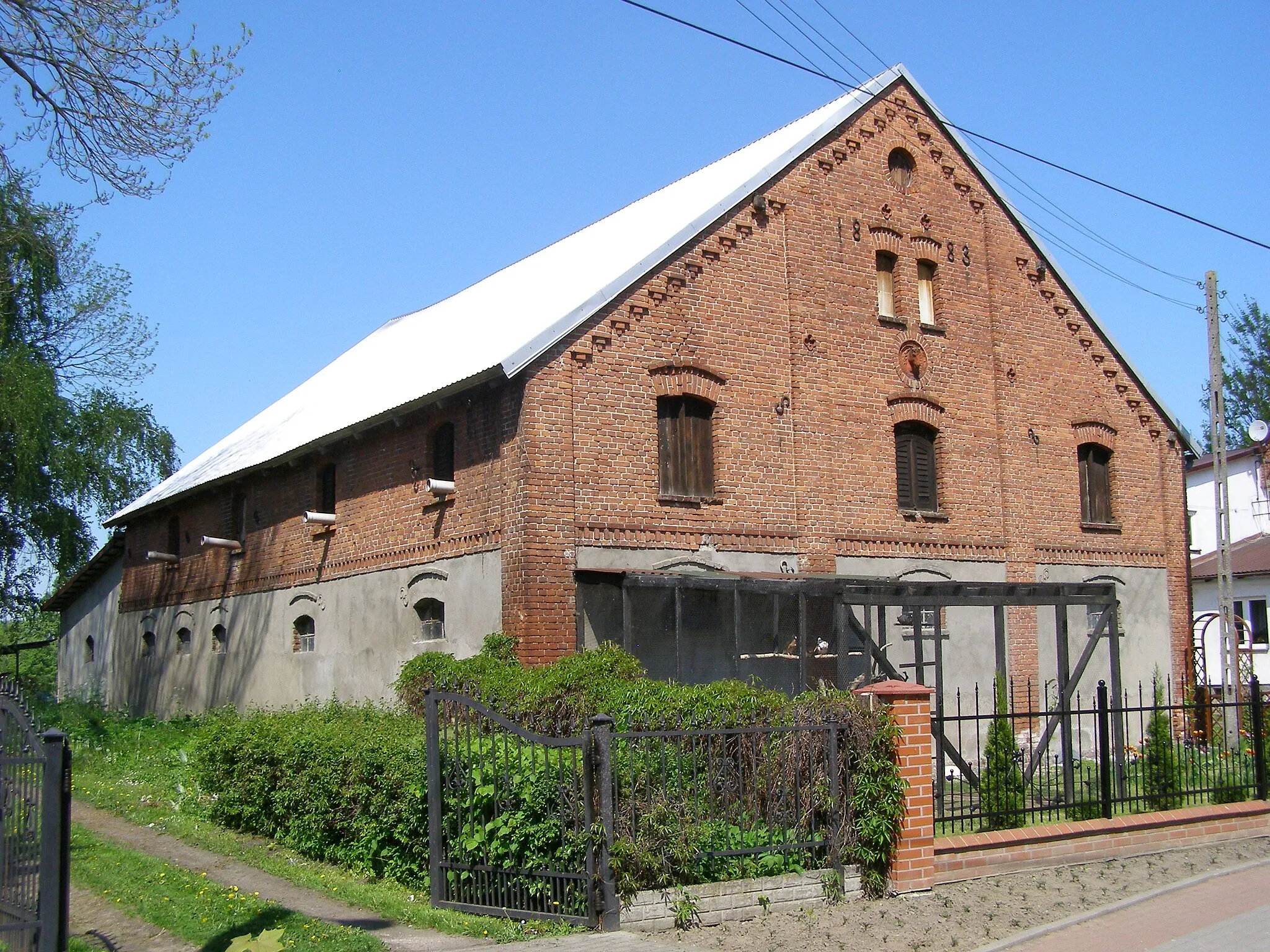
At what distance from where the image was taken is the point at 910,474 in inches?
788

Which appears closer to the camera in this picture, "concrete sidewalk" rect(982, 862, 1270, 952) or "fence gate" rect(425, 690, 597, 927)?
"concrete sidewalk" rect(982, 862, 1270, 952)

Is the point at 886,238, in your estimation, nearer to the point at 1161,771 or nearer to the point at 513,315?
the point at 513,315

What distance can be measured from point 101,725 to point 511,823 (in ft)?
49.5

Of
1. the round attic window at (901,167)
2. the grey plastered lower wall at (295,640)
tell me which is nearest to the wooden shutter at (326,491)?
the grey plastered lower wall at (295,640)

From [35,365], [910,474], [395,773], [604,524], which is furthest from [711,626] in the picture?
[35,365]

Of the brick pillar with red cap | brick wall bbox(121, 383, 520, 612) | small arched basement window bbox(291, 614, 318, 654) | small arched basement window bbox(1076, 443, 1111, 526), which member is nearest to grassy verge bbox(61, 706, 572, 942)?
small arched basement window bbox(291, 614, 318, 654)

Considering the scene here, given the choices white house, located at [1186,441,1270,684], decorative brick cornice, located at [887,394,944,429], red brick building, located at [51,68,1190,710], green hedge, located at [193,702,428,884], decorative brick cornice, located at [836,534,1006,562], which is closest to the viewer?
green hedge, located at [193,702,428,884]

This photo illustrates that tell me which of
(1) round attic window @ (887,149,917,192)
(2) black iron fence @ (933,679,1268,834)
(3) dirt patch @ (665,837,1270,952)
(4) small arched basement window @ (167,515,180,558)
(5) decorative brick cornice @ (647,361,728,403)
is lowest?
(3) dirt patch @ (665,837,1270,952)

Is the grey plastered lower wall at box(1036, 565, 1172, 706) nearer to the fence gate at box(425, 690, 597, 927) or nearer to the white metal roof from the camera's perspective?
the white metal roof

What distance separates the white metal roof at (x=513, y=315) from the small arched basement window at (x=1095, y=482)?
2183 mm

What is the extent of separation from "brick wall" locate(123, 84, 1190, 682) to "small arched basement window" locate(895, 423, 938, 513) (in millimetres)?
181

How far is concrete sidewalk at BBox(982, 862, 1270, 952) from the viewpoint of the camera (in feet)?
30.3

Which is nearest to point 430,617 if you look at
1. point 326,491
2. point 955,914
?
point 326,491

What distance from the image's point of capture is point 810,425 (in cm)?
1869
